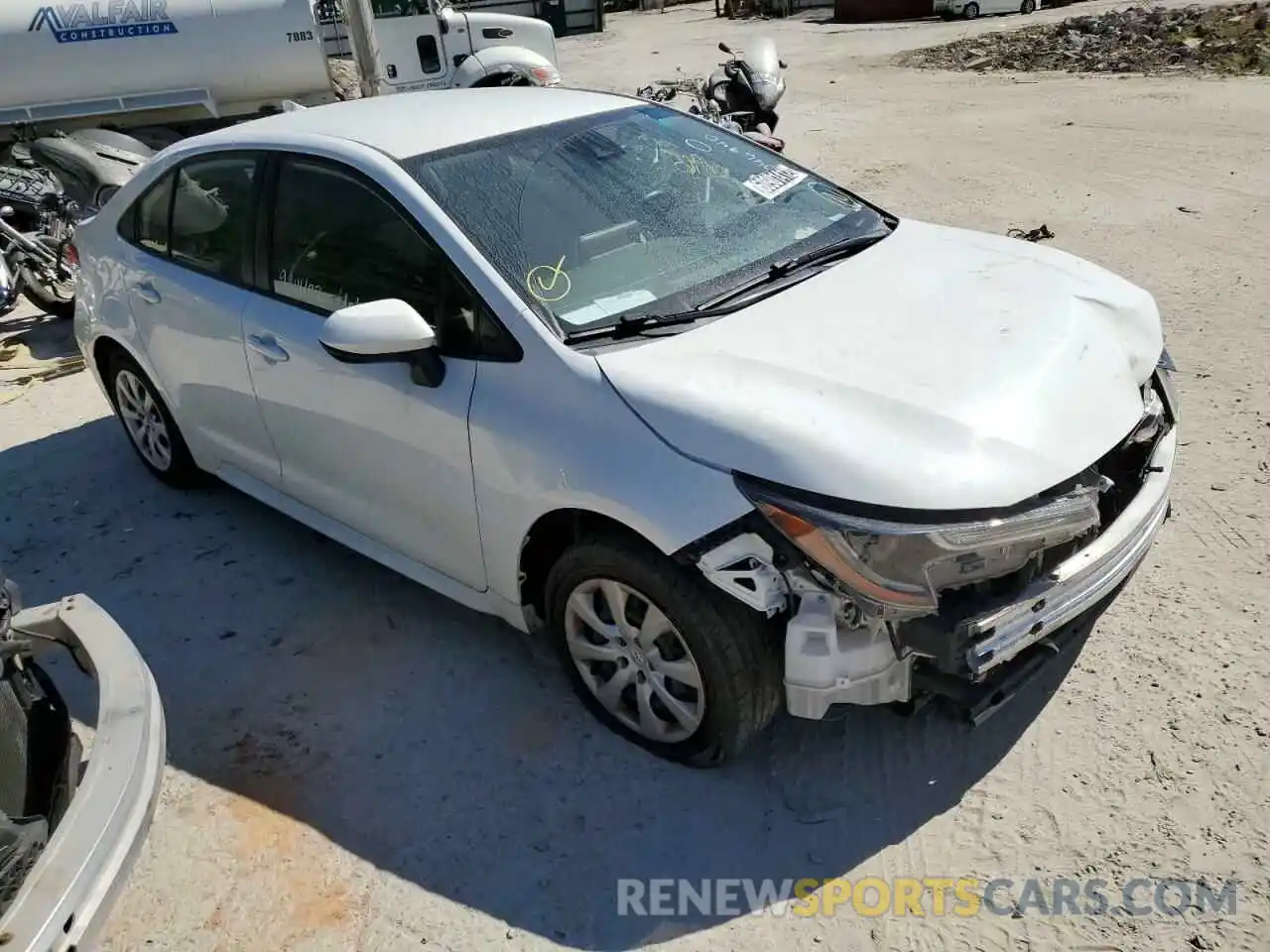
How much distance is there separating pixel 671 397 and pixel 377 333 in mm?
876

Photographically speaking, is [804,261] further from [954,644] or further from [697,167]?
[954,644]

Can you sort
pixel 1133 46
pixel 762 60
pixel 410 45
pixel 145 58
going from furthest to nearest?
1. pixel 1133 46
2. pixel 410 45
3. pixel 145 58
4. pixel 762 60

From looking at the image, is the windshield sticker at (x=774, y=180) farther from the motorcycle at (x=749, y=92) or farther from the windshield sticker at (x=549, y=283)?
the motorcycle at (x=749, y=92)

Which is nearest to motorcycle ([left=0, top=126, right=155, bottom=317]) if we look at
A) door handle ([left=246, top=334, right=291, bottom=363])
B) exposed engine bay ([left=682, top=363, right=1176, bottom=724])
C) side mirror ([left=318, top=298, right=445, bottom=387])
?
door handle ([left=246, top=334, right=291, bottom=363])

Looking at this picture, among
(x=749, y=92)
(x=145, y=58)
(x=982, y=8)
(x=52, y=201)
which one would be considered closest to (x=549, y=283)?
(x=52, y=201)

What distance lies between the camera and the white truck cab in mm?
13172

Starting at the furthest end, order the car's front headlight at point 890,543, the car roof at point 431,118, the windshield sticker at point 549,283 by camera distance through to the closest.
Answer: the car roof at point 431,118, the windshield sticker at point 549,283, the car's front headlight at point 890,543

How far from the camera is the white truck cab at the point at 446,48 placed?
43.2 ft

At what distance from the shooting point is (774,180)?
3.76 m

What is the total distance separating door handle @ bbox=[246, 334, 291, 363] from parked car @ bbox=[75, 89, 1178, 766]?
0.01m

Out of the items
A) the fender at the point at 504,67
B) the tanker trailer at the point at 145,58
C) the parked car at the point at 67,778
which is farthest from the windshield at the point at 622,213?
the tanker trailer at the point at 145,58

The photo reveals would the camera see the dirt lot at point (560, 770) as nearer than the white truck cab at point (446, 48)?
Yes

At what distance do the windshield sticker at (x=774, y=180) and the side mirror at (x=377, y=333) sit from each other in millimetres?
1370

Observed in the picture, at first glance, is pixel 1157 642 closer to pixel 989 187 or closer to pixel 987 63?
pixel 989 187
